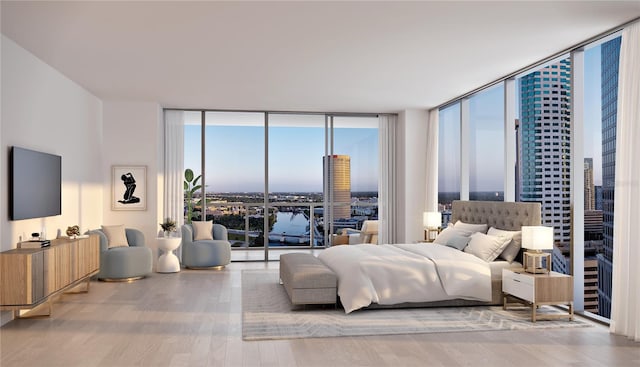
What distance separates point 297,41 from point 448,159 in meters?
4.61

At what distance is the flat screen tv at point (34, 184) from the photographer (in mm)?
5336

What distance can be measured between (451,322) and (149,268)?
4561 millimetres

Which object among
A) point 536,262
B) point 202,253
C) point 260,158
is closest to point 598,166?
point 536,262

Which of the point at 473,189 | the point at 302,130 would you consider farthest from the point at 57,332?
the point at 302,130

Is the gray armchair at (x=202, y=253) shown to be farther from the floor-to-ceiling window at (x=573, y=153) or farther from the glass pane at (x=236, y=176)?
the floor-to-ceiling window at (x=573, y=153)

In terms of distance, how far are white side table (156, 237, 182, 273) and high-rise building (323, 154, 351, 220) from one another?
2.92 metres

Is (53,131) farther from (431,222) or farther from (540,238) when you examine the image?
(540,238)

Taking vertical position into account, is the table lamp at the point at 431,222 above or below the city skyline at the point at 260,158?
below

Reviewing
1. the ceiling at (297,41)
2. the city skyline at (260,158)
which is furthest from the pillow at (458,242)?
the city skyline at (260,158)

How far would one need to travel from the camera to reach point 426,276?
5.82 metres

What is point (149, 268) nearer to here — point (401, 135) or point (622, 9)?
point (401, 135)

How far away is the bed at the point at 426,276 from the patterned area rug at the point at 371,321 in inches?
4.5

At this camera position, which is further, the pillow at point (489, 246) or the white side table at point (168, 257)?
the white side table at point (168, 257)

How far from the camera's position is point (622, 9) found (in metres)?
4.38
